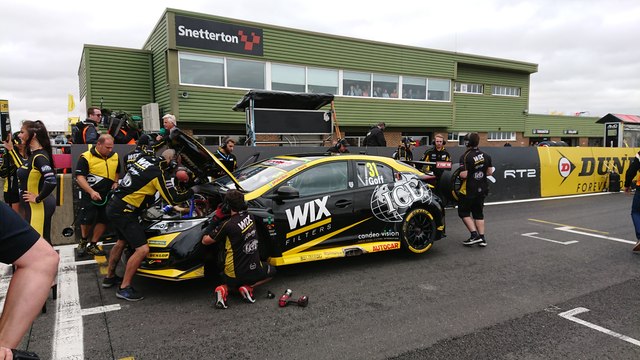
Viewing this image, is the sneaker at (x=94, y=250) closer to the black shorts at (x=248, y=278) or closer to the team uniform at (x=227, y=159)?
the team uniform at (x=227, y=159)

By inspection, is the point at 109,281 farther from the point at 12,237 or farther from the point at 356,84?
the point at 356,84

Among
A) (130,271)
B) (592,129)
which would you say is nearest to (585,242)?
(130,271)

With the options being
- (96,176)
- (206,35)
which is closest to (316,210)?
(96,176)

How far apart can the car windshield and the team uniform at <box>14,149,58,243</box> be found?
1.87m

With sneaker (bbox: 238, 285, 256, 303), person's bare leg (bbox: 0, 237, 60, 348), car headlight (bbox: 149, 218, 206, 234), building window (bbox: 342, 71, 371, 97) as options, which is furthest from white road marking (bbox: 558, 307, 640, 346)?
building window (bbox: 342, 71, 371, 97)

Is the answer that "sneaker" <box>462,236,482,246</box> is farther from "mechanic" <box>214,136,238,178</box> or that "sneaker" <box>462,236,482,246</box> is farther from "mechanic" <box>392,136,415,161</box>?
"mechanic" <box>214,136,238,178</box>

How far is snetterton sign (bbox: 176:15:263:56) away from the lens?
14.4 m

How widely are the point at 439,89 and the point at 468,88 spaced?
3668mm

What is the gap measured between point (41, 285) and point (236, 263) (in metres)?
2.69

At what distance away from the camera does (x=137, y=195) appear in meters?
4.31

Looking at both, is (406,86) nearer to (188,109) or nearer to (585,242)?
(188,109)

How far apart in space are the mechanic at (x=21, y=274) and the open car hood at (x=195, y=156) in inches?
110

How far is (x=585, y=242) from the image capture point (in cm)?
670

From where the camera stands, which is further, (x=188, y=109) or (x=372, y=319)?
(x=188, y=109)
